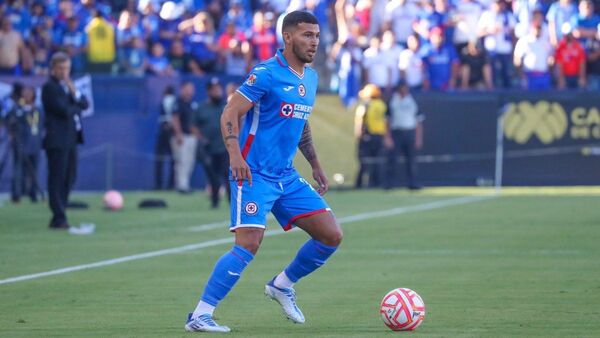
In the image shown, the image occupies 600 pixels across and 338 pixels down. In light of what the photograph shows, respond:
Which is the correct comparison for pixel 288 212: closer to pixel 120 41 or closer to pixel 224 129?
pixel 224 129

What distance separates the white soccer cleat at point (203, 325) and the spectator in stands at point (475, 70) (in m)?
22.0

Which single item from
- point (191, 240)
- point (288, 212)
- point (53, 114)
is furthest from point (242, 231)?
point (53, 114)

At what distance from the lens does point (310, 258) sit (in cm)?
Answer: 912

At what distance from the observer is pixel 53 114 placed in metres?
18.1

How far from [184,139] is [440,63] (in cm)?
609

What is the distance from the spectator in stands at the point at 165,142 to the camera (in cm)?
2878

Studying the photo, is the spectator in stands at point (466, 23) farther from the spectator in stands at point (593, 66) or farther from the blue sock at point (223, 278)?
the blue sock at point (223, 278)

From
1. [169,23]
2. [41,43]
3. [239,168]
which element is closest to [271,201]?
[239,168]

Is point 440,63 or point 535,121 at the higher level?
point 440,63

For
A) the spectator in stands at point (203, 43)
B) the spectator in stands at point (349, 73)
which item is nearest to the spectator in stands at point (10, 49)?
the spectator in stands at point (203, 43)

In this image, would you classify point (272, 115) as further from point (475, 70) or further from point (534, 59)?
point (534, 59)

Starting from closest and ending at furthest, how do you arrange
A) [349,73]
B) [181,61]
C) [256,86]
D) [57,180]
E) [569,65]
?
1. [256,86]
2. [57,180]
3. [349,73]
4. [569,65]
5. [181,61]

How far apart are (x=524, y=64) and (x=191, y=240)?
15051mm

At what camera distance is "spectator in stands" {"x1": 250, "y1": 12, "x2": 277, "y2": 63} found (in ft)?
98.9
